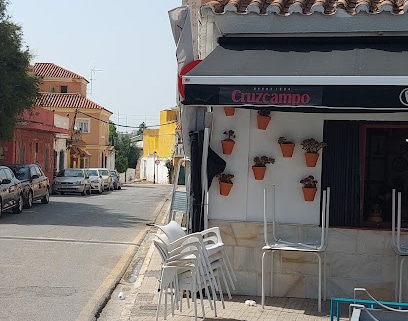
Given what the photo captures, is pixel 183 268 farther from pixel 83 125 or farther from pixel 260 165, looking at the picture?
pixel 83 125

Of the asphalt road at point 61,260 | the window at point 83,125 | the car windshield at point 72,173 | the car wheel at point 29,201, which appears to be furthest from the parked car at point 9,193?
the window at point 83,125

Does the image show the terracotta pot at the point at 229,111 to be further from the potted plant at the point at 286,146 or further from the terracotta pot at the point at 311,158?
the terracotta pot at the point at 311,158

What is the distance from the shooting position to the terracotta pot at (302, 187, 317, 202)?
8797mm

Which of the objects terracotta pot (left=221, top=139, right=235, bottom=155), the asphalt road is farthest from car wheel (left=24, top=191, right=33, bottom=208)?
terracotta pot (left=221, top=139, right=235, bottom=155)

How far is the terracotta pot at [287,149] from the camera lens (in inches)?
349

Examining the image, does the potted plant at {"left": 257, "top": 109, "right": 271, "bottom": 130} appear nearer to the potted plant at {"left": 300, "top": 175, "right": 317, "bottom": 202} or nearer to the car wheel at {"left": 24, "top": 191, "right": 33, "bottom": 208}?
the potted plant at {"left": 300, "top": 175, "right": 317, "bottom": 202}

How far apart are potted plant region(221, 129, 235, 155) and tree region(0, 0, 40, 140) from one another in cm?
1698

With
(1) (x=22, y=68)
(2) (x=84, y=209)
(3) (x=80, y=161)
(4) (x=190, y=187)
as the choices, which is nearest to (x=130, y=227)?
(2) (x=84, y=209)

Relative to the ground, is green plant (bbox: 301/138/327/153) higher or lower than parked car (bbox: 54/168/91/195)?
higher

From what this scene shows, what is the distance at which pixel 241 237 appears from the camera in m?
8.97

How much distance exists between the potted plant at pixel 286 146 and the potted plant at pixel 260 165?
177 mm

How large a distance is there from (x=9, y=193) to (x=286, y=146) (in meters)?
14.3

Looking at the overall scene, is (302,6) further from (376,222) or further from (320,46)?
(376,222)

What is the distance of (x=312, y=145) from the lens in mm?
8773
